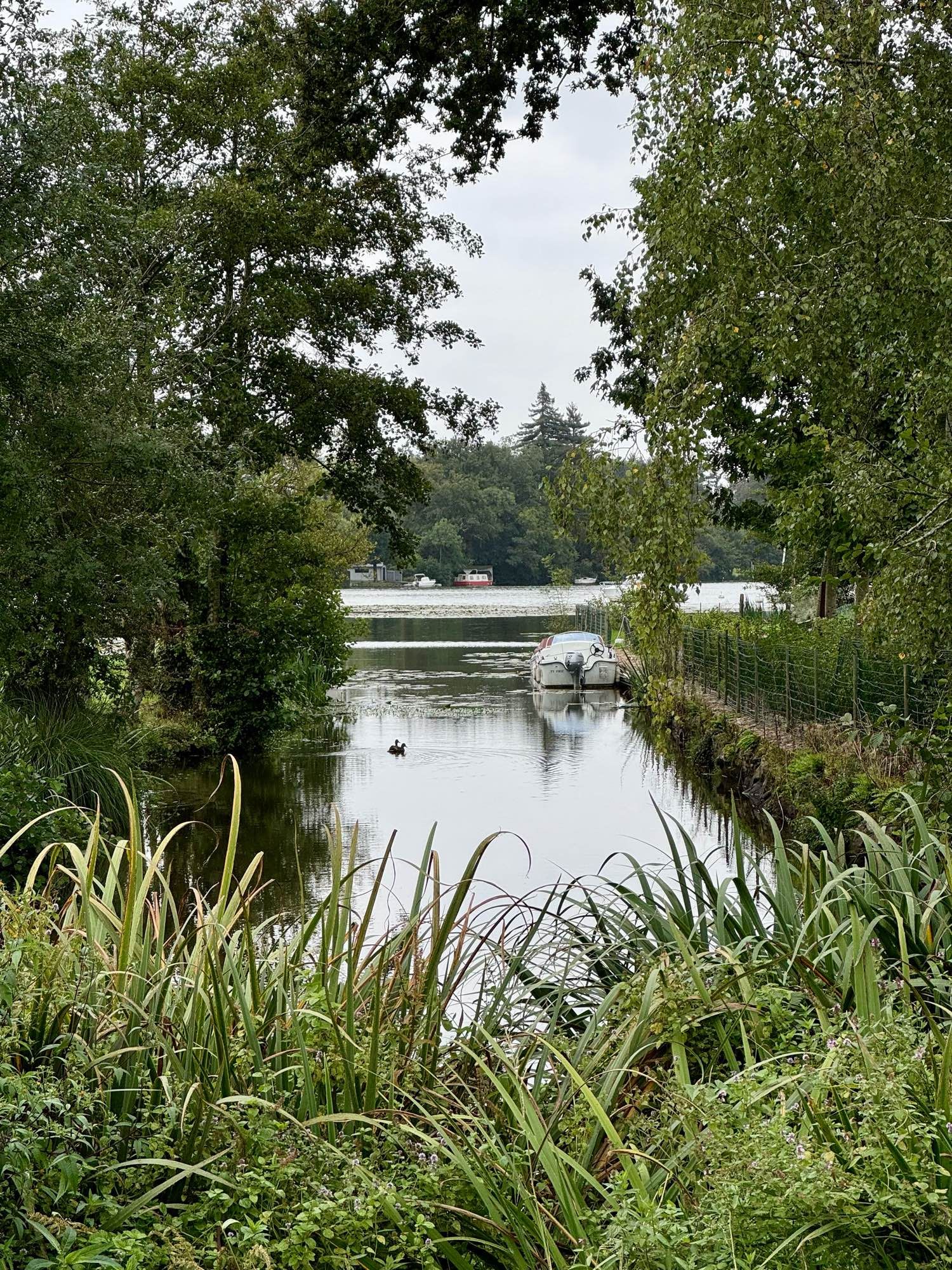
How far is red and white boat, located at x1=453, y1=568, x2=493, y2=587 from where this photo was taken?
112 metres

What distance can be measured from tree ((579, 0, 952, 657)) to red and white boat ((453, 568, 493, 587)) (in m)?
104

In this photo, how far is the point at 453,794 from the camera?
50.7 feet

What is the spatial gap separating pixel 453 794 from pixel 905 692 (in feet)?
20.1

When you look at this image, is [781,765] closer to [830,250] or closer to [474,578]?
[830,250]

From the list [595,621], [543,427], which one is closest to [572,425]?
[543,427]

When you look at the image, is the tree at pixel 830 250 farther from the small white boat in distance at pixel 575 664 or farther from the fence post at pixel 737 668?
the small white boat in distance at pixel 575 664

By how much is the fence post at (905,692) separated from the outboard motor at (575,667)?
18792mm

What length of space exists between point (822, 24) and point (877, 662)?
7.15 meters

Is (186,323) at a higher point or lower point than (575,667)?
higher

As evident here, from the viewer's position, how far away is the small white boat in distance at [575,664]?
98.7 ft

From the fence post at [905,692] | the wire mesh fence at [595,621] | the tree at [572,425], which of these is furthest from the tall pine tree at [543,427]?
the fence post at [905,692]

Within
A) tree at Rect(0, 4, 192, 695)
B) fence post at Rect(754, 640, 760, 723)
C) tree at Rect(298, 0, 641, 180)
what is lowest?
fence post at Rect(754, 640, 760, 723)

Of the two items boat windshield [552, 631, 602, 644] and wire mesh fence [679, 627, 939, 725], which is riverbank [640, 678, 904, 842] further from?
boat windshield [552, 631, 602, 644]

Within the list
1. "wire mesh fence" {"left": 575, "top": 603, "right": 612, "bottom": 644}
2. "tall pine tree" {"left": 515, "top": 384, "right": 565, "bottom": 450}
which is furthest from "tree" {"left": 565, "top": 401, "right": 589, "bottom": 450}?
"wire mesh fence" {"left": 575, "top": 603, "right": 612, "bottom": 644}
